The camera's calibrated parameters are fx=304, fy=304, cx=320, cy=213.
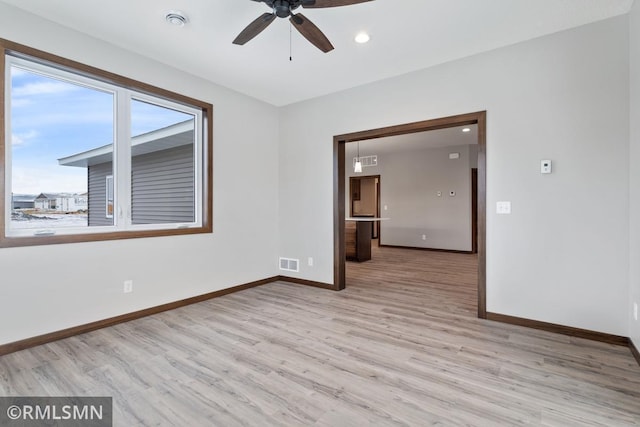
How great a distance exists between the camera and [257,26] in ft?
7.63

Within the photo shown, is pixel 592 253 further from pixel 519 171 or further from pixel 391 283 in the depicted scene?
pixel 391 283

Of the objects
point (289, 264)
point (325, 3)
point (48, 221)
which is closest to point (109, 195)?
point (48, 221)

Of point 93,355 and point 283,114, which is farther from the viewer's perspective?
point 283,114

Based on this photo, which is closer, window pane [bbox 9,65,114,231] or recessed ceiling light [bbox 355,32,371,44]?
window pane [bbox 9,65,114,231]

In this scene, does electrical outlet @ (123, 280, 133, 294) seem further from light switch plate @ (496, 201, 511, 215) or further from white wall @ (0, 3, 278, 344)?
light switch plate @ (496, 201, 511, 215)

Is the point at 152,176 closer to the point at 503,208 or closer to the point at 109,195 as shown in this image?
the point at 109,195

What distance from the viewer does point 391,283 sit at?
472 centimetres

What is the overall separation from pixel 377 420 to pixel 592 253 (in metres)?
2.46

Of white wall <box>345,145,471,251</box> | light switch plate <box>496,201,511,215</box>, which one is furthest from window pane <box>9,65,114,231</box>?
white wall <box>345,145,471,251</box>

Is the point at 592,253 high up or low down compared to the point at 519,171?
down

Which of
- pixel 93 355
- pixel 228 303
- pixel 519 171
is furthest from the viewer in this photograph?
pixel 228 303

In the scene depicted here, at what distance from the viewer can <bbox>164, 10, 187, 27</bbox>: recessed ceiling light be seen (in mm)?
2570

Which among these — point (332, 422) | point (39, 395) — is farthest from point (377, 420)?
point (39, 395)

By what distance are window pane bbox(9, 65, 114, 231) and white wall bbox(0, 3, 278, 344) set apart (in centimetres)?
29
